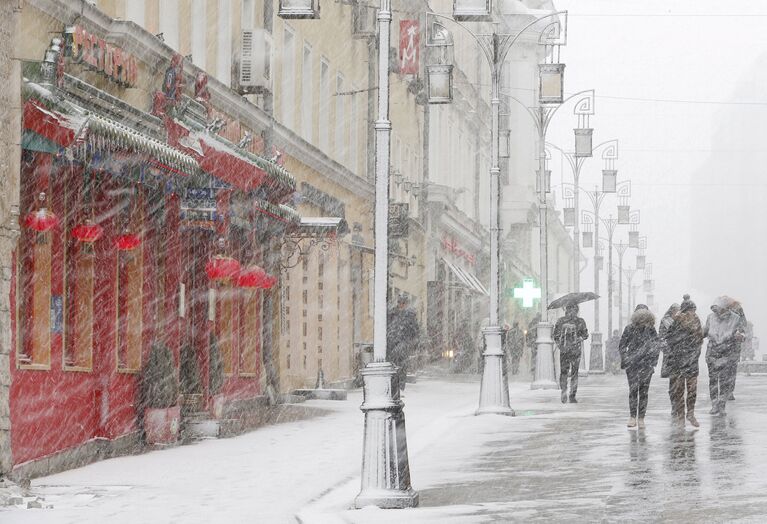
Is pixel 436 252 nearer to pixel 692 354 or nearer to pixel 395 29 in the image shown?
pixel 395 29

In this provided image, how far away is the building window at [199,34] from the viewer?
2312 cm

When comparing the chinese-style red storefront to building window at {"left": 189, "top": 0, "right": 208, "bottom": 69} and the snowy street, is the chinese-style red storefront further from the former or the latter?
building window at {"left": 189, "top": 0, "right": 208, "bottom": 69}

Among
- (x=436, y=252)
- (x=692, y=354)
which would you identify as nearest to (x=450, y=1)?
(x=436, y=252)

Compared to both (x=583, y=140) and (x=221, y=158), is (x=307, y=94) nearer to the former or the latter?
(x=221, y=158)

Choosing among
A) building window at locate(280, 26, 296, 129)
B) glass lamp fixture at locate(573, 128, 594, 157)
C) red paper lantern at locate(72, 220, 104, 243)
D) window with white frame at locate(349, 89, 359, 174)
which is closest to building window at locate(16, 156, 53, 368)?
red paper lantern at locate(72, 220, 104, 243)

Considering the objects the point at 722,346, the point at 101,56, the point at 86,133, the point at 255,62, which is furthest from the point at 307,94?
the point at 86,133

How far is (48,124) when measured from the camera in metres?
14.1

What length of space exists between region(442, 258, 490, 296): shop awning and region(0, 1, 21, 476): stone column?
40301 mm

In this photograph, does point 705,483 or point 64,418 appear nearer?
point 705,483

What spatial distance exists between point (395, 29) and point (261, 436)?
74.5 ft

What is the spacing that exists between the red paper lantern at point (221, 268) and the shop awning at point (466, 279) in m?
32.1

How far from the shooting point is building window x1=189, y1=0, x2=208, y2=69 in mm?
23125

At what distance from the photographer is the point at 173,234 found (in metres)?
20.8

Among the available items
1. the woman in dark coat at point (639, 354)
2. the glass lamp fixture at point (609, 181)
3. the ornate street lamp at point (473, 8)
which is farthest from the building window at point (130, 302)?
the glass lamp fixture at point (609, 181)
